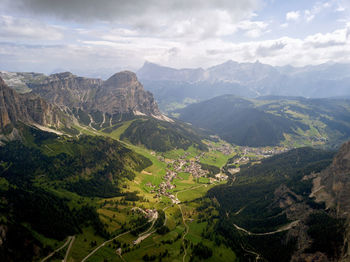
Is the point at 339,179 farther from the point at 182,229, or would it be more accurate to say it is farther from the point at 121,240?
the point at 121,240

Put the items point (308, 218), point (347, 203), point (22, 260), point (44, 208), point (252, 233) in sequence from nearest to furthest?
point (22, 260), point (347, 203), point (308, 218), point (44, 208), point (252, 233)

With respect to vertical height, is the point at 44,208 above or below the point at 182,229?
above

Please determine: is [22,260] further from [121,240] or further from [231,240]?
[231,240]

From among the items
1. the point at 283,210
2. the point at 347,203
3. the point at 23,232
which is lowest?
the point at 283,210

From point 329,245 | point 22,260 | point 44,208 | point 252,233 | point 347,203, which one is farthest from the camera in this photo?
point 252,233

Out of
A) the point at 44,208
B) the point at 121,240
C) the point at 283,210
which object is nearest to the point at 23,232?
the point at 44,208

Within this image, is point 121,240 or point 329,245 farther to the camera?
point 121,240
